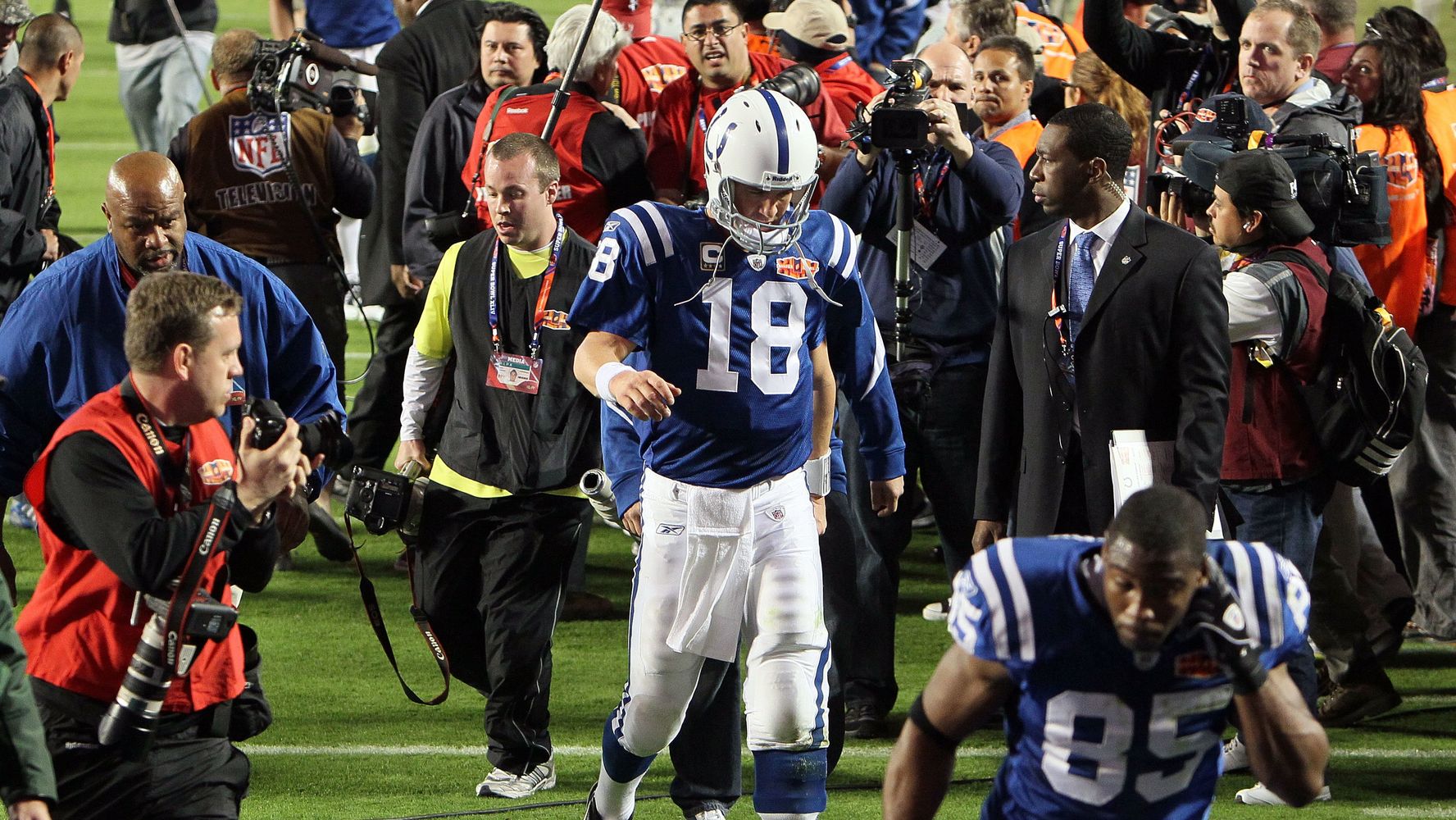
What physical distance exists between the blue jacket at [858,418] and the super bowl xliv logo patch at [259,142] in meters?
3.01

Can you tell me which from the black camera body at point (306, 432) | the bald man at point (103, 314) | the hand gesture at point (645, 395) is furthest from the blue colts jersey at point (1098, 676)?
the bald man at point (103, 314)

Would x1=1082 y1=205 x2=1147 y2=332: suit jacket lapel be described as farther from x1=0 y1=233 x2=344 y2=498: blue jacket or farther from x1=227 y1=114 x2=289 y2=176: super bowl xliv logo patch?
x1=227 y1=114 x2=289 y2=176: super bowl xliv logo patch

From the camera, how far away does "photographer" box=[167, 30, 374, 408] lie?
767cm

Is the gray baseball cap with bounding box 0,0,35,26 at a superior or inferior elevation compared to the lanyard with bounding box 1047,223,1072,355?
superior

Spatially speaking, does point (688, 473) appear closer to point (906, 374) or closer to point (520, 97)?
point (906, 374)

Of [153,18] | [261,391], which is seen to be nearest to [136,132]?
[153,18]

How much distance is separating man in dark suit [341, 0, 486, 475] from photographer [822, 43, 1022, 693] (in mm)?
2696

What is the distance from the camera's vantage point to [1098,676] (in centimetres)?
344

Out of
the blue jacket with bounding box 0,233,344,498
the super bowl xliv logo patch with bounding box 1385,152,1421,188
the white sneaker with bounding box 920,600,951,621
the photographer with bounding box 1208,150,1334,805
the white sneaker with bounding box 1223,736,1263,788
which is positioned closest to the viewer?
the blue jacket with bounding box 0,233,344,498

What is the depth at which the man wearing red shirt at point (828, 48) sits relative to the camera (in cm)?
789

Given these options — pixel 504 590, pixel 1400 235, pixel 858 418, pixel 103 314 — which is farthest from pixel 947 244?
pixel 103 314

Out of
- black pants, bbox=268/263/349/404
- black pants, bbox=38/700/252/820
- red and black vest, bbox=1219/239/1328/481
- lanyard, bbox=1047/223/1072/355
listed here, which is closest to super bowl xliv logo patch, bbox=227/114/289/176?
black pants, bbox=268/263/349/404

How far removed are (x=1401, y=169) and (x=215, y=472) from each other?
458 cm

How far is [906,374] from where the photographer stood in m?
6.37
